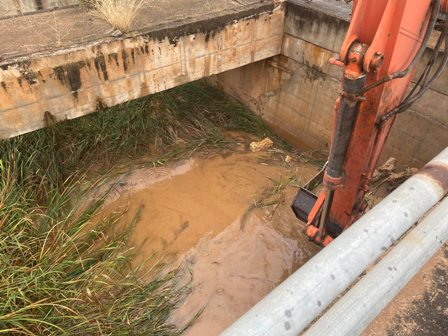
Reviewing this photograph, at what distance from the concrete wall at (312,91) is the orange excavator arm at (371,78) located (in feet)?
7.10

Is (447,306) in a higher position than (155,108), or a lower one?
higher

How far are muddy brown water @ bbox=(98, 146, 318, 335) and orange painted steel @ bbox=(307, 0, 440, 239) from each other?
1.88 meters

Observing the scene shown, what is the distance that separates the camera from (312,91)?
19.1 feet

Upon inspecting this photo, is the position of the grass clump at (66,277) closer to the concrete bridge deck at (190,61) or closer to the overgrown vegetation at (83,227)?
the overgrown vegetation at (83,227)

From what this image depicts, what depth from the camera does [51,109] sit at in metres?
4.07

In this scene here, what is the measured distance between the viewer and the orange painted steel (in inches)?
88.9

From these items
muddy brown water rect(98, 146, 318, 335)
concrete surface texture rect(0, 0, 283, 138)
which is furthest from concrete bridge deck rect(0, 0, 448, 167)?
muddy brown water rect(98, 146, 318, 335)

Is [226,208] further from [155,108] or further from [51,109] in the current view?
[51,109]

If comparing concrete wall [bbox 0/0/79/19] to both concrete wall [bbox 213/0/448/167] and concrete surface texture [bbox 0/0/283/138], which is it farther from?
concrete wall [bbox 213/0/448/167]

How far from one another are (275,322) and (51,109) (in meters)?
3.82

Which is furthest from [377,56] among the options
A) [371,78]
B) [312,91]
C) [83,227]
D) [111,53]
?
[312,91]

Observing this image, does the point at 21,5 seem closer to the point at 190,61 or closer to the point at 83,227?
the point at 190,61

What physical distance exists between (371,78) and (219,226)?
2938 millimetres

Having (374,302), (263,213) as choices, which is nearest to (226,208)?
(263,213)
